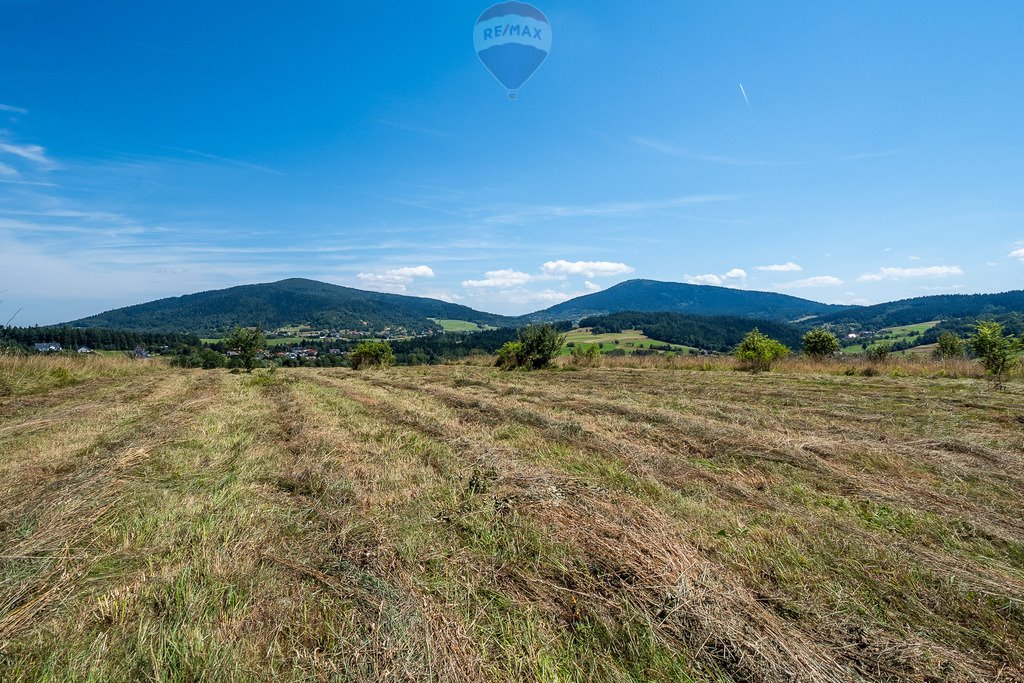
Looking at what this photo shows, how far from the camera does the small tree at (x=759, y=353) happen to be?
24.6 meters

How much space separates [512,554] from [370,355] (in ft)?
94.2

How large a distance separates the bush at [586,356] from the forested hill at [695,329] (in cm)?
9037

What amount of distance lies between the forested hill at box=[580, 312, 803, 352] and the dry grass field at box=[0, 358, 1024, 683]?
112 m

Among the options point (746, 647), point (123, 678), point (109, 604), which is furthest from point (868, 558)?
point (109, 604)

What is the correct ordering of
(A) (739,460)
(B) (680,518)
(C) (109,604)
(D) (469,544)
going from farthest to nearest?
(A) (739,460) → (B) (680,518) → (D) (469,544) → (C) (109,604)

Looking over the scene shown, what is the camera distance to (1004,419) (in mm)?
9633

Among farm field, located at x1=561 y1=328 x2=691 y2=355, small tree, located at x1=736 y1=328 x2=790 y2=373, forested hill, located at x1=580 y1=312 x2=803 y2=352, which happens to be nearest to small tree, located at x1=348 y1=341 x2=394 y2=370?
small tree, located at x1=736 y1=328 x2=790 y2=373

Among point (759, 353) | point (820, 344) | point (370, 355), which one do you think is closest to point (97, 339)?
point (370, 355)

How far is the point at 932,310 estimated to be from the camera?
6462 inches

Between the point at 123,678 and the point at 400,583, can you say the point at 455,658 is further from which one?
the point at 123,678

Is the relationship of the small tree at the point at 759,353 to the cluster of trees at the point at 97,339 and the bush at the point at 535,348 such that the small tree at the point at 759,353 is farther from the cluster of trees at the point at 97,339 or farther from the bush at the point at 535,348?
the cluster of trees at the point at 97,339

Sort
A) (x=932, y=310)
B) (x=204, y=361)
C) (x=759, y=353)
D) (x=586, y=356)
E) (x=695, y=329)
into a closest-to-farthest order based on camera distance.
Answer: (x=759, y=353)
(x=586, y=356)
(x=204, y=361)
(x=695, y=329)
(x=932, y=310)

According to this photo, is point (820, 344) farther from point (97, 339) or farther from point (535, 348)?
point (97, 339)

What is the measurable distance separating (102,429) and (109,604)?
316 inches
